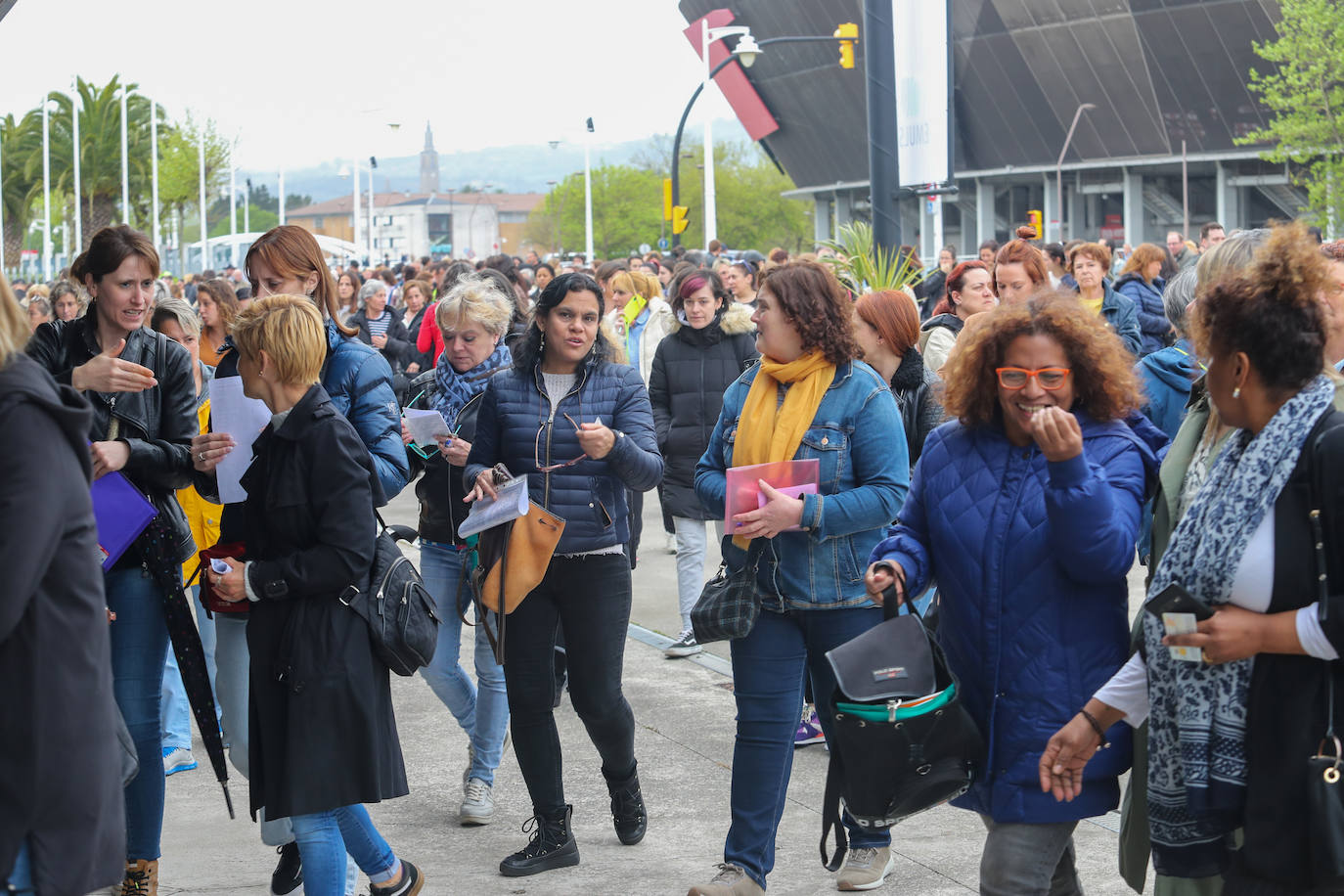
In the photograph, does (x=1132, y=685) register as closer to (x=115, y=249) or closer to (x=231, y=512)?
(x=231, y=512)

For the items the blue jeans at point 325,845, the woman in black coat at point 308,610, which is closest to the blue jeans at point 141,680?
the woman in black coat at point 308,610

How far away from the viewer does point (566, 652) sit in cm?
528

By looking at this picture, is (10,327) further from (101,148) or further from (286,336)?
(101,148)

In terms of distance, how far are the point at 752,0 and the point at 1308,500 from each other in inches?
2286

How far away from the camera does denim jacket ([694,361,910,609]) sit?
4.68 metres

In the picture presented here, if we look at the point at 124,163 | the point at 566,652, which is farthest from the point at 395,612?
the point at 124,163

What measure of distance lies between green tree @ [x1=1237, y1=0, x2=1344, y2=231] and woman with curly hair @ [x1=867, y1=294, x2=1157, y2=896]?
33302mm

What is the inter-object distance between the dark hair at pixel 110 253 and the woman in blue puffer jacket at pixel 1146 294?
6.83m

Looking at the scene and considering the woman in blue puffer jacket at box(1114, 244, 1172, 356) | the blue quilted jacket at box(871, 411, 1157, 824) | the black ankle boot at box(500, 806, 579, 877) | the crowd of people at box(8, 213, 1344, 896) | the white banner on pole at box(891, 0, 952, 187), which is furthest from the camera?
the white banner on pole at box(891, 0, 952, 187)

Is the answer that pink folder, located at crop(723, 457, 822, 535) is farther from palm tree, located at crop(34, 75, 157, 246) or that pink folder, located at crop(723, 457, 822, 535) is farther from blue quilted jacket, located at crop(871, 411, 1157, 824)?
palm tree, located at crop(34, 75, 157, 246)

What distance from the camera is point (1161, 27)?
143ft

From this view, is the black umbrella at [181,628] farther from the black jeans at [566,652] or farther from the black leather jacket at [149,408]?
the black jeans at [566,652]

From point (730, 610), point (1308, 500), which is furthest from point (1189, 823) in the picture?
point (730, 610)

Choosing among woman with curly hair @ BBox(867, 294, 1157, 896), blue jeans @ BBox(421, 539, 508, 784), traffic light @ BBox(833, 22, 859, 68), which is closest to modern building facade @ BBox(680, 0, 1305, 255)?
traffic light @ BBox(833, 22, 859, 68)
